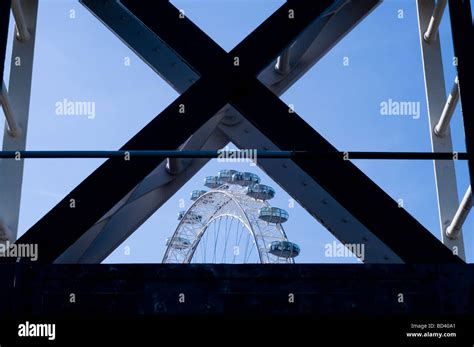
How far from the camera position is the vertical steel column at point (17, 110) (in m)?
6.84

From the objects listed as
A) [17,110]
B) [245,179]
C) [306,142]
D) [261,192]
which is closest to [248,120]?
[306,142]

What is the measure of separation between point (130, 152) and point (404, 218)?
1.77 m

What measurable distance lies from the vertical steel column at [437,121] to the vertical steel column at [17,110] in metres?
4.00

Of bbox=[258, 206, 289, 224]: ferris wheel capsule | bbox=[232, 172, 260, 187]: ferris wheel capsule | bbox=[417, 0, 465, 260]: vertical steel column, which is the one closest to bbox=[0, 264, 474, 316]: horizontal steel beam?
bbox=[417, 0, 465, 260]: vertical steel column

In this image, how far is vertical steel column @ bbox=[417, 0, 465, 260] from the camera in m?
7.27

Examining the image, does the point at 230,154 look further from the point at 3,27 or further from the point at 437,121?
the point at 437,121

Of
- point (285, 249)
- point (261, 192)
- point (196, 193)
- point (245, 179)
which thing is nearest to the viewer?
point (285, 249)

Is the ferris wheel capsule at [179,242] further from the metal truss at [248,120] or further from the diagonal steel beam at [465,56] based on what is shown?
the diagonal steel beam at [465,56]

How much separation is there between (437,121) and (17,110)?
4.16 meters

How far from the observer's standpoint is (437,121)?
7543 millimetres

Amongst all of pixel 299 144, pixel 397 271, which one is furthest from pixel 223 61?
pixel 397 271

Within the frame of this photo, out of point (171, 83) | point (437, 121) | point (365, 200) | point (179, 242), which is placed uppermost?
point (179, 242)

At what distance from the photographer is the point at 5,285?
3.94m

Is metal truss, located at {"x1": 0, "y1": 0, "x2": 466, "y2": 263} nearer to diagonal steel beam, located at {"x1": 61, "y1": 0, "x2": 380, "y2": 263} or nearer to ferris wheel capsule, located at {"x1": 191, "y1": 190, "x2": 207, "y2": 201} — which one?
diagonal steel beam, located at {"x1": 61, "y1": 0, "x2": 380, "y2": 263}
